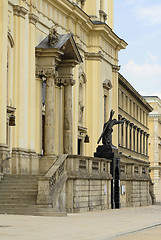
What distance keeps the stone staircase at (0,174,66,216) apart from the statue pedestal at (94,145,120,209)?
7723 millimetres

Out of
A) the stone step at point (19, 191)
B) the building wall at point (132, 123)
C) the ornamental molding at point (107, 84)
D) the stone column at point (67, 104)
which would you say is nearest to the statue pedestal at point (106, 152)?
the stone column at point (67, 104)

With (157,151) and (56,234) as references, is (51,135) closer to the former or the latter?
(56,234)

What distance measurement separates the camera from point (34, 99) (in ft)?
130

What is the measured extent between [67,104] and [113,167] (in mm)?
5749

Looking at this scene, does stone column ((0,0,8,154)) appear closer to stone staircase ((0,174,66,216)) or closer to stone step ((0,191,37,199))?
stone staircase ((0,174,66,216))

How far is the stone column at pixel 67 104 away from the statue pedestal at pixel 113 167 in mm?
3338

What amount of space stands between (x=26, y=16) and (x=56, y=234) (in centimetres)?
2086

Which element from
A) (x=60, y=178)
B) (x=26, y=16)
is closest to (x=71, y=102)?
(x=26, y=16)

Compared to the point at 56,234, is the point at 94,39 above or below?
above

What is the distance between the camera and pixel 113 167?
39.8 meters

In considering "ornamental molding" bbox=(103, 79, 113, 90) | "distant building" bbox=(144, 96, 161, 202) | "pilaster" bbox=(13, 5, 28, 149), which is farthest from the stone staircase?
"distant building" bbox=(144, 96, 161, 202)

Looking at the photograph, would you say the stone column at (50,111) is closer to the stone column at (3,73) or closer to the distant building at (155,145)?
the stone column at (3,73)

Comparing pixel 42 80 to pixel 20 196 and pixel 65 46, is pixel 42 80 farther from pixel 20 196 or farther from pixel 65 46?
pixel 20 196

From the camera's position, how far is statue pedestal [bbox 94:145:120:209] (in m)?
39.9
